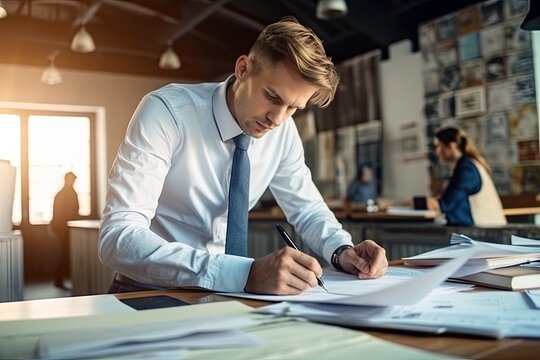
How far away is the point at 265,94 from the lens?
1364mm

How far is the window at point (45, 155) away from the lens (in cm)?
888

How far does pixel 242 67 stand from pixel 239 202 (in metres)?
0.34

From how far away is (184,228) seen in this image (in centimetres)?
150

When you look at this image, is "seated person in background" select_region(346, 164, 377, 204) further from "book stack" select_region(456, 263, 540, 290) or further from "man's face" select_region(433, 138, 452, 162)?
"book stack" select_region(456, 263, 540, 290)

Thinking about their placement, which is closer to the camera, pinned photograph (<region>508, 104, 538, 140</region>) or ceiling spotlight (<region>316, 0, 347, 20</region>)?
ceiling spotlight (<region>316, 0, 347, 20</region>)

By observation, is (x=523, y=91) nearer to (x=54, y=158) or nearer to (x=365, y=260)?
(x=365, y=260)

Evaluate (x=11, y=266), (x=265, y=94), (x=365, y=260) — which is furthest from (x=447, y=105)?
(x=365, y=260)

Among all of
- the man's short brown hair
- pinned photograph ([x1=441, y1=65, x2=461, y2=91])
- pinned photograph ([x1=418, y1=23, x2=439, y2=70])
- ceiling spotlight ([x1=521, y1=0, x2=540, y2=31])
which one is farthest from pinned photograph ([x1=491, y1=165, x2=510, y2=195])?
the man's short brown hair

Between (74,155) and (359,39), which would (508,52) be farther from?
(74,155)

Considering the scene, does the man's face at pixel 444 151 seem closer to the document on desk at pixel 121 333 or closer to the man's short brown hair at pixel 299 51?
the man's short brown hair at pixel 299 51

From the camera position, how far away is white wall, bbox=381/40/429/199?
7.01 m

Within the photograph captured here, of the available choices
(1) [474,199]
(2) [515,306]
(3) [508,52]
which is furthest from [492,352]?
(3) [508,52]

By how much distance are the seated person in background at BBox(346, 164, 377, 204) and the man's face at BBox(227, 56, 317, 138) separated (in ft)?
20.2

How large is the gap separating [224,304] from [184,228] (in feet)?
2.23
